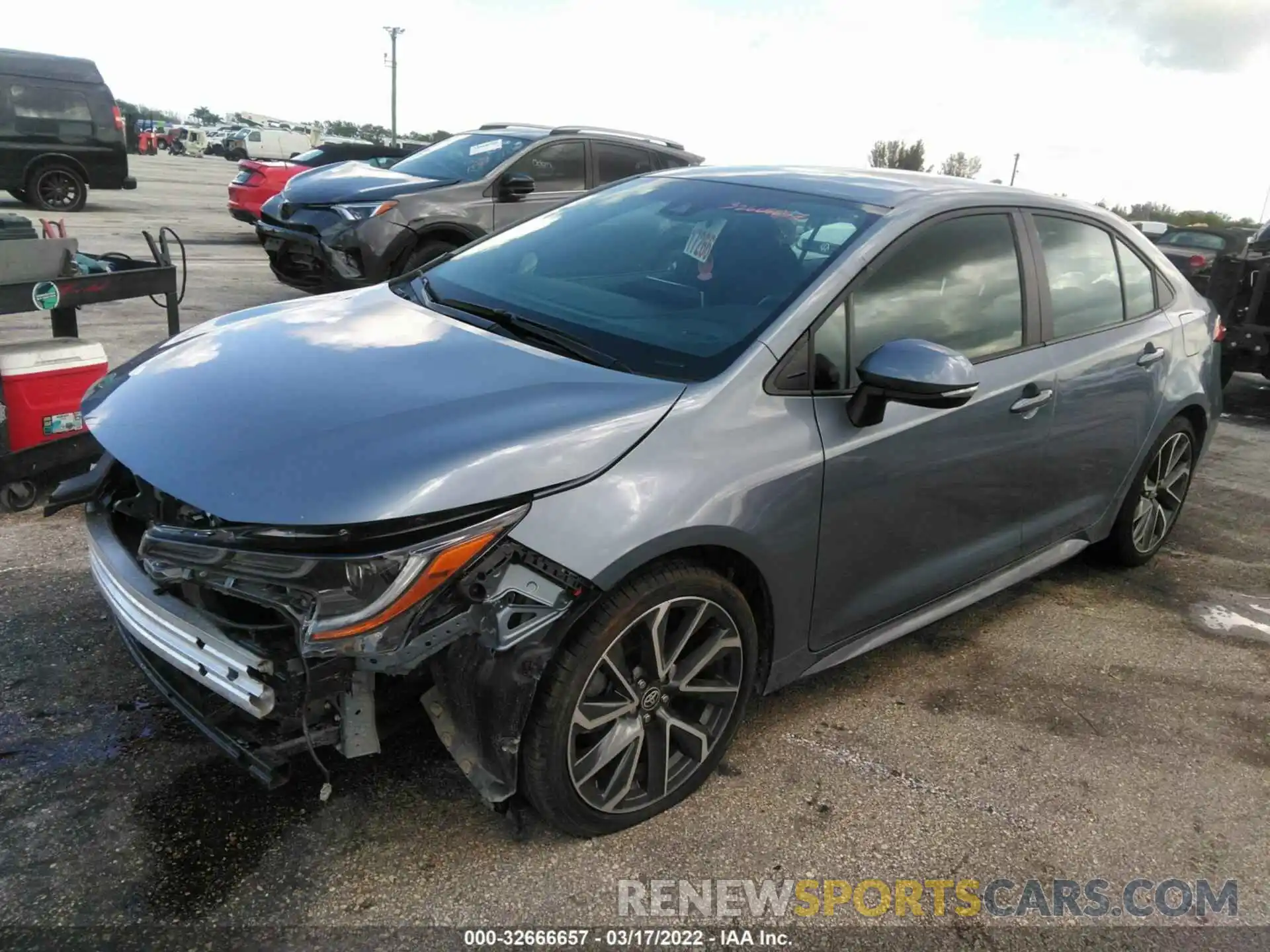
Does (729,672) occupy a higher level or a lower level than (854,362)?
lower

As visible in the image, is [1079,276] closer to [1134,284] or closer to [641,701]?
[1134,284]

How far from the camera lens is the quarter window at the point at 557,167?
8625 mm

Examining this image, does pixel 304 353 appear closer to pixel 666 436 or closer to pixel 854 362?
pixel 666 436

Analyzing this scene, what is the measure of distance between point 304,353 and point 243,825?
49.5 inches

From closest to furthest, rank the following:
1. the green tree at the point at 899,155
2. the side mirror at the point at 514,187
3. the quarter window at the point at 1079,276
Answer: the quarter window at the point at 1079,276 < the side mirror at the point at 514,187 < the green tree at the point at 899,155

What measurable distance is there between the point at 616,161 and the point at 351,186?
2505mm

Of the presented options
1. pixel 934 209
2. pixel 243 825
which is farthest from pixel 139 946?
pixel 934 209

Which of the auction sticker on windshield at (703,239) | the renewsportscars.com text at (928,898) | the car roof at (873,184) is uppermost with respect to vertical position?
the car roof at (873,184)

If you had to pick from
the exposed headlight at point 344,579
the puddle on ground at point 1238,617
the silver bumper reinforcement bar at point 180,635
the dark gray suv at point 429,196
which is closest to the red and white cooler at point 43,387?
the silver bumper reinforcement bar at point 180,635

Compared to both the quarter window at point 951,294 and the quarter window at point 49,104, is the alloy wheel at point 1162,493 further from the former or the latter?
the quarter window at point 49,104

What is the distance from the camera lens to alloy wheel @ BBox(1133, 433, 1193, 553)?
4.30 metres

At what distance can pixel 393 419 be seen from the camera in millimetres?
2273

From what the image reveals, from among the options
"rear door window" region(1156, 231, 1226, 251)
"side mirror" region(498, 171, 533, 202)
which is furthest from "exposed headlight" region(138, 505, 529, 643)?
"rear door window" region(1156, 231, 1226, 251)

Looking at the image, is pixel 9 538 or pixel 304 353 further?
pixel 9 538
